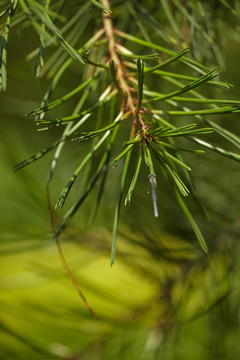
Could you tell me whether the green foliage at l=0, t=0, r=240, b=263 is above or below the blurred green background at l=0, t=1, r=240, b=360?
above

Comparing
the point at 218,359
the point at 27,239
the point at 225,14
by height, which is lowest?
the point at 218,359

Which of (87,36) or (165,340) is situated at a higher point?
(87,36)

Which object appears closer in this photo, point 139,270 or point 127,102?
point 127,102

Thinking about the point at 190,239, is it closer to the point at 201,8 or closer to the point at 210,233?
the point at 210,233

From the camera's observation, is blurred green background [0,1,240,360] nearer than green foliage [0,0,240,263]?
No

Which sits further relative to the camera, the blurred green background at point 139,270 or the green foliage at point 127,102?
the blurred green background at point 139,270

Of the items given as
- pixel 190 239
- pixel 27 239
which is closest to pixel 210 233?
pixel 190 239

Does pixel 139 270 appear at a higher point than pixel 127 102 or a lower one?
lower

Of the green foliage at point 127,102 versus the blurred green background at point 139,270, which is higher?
the green foliage at point 127,102
